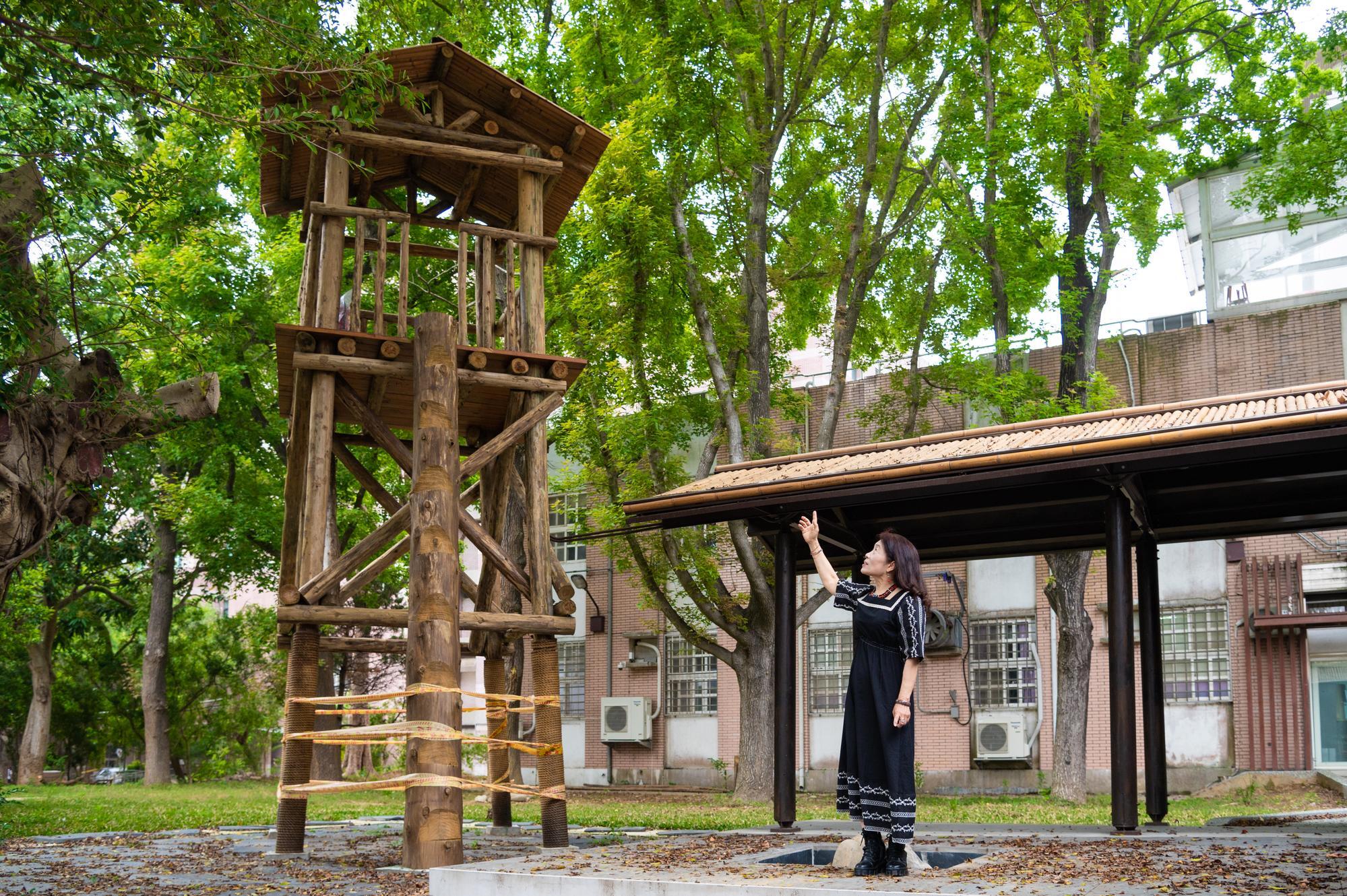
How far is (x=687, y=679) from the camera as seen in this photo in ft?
95.2

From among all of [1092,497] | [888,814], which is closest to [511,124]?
[1092,497]

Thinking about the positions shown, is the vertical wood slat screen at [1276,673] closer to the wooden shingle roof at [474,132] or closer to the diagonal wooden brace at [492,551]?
the wooden shingle roof at [474,132]

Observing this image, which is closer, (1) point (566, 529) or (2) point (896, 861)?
(2) point (896, 861)

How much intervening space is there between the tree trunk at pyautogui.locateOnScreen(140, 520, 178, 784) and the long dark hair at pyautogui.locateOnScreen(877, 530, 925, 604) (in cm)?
2491

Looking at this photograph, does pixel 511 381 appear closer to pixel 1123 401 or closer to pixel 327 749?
pixel 1123 401

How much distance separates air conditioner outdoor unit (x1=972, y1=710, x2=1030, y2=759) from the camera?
24.1 metres

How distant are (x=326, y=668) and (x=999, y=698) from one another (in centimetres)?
1423

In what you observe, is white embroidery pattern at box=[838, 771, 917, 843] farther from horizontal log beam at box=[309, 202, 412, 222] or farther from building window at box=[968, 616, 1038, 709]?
building window at box=[968, 616, 1038, 709]

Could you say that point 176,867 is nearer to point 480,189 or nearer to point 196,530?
point 480,189

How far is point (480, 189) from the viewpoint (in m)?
13.7

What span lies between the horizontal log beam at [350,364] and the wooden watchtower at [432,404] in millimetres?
15

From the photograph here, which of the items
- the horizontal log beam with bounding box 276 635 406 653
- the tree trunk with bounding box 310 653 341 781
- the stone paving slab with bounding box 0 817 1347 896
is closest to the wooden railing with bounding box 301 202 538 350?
the horizontal log beam with bounding box 276 635 406 653

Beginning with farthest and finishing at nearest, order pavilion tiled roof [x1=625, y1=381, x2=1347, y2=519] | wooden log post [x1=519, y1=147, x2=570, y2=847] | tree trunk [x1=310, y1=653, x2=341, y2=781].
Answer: tree trunk [x1=310, y1=653, x2=341, y2=781], wooden log post [x1=519, y1=147, x2=570, y2=847], pavilion tiled roof [x1=625, y1=381, x2=1347, y2=519]

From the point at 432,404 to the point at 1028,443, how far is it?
4768 mm
